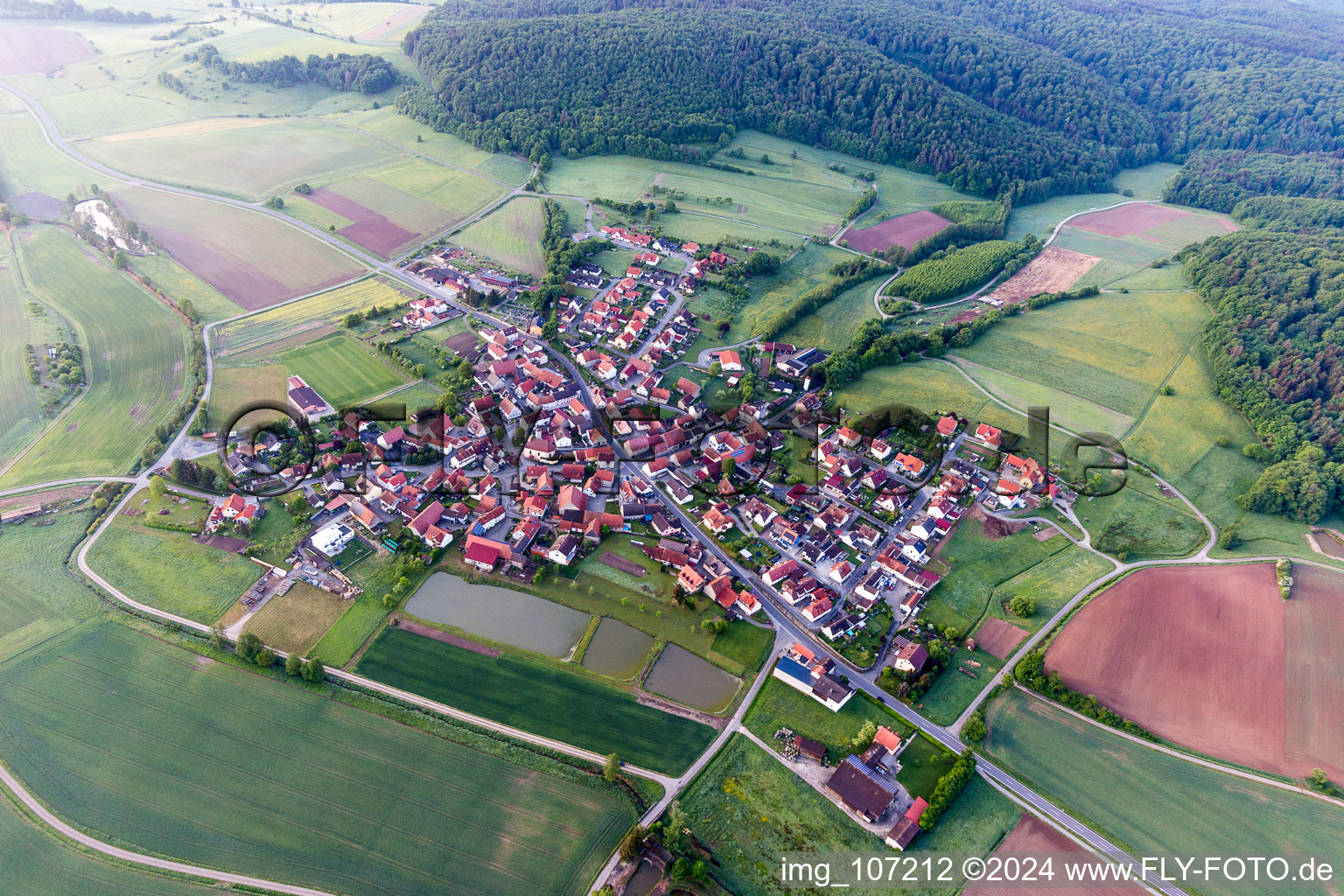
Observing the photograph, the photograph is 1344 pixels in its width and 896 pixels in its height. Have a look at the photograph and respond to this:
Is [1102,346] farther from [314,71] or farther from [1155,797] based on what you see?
[314,71]

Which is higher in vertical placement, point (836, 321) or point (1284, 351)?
point (1284, 351)

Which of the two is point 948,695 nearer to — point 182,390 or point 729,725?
point 729,725

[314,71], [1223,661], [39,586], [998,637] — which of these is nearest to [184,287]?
[39,586]

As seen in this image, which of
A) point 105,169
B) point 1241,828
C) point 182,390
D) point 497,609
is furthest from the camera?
point 105,169

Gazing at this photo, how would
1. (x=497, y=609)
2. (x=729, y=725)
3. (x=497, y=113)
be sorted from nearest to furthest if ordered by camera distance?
1. (x=729, y=725)
2. (x=497, y=609)
3. (x=497, y=113)

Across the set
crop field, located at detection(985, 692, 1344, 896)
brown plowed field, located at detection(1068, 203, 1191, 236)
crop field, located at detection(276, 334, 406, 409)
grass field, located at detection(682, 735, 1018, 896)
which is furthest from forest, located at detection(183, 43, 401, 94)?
crop field, located at detection(985, 692, 1344, 896)

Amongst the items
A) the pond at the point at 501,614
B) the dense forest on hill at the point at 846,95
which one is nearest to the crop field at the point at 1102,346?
the dense forest on hill at the point at 846,95

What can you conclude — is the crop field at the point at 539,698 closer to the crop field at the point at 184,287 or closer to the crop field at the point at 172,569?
the crop field at the point at 172,569

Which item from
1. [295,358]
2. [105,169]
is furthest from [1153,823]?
[105,169]
